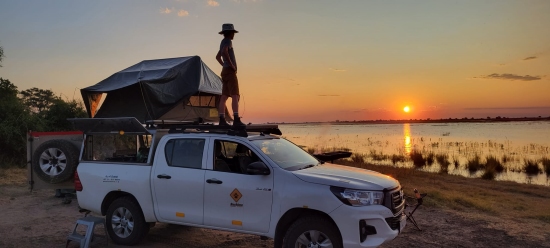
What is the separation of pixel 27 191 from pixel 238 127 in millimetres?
9250

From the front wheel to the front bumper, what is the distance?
0.37ft

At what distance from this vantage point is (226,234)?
803cm

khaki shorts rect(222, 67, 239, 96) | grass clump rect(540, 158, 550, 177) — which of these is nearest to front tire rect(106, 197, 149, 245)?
khaki shorts rect(222, 67, 239, 96)

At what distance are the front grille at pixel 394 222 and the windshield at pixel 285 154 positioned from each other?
1440 millimetres

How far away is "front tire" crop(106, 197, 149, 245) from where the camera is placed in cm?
718

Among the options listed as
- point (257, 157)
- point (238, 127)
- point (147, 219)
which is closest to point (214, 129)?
point (238, 127)

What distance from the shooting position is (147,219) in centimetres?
711

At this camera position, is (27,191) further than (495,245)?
Yes

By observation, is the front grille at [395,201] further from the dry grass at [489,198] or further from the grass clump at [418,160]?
the grass clump at [418,160]

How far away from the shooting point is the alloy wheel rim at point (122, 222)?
7297mm

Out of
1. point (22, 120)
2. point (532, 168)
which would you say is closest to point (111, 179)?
point (22, 120)

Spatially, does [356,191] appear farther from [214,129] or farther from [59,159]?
[59,159]

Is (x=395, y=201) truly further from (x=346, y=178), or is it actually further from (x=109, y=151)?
(x=109, y=151)

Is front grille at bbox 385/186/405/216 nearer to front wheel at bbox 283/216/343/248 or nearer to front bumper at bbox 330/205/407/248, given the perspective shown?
front bumper at bbox 330/205/407/248
